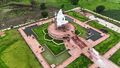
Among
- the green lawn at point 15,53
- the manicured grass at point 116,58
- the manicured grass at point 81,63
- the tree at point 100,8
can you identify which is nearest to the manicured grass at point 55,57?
the manicured grass at point 81,63

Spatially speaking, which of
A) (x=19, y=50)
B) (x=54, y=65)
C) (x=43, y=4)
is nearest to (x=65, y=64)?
(x=54, y=65)

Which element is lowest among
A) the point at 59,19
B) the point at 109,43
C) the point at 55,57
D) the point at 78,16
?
the point at 55,57

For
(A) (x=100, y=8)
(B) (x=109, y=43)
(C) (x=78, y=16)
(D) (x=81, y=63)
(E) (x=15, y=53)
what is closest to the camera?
(D) (x=81, y=63)

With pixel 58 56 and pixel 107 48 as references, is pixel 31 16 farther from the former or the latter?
pixel 107 48

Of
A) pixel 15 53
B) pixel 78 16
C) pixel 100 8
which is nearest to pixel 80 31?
pixel 78 16

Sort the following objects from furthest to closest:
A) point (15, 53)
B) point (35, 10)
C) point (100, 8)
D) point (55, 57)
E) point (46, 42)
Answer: point (35, 10) < point (100, 8) < point (46, 42) < point (15, 53) < point (55, 57)

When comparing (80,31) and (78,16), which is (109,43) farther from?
(78,16)

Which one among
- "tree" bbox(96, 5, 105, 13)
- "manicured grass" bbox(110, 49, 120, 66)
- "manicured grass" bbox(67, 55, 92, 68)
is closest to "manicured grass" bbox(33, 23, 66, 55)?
"manicured grass" bbox(67, 55, 92, 68)
